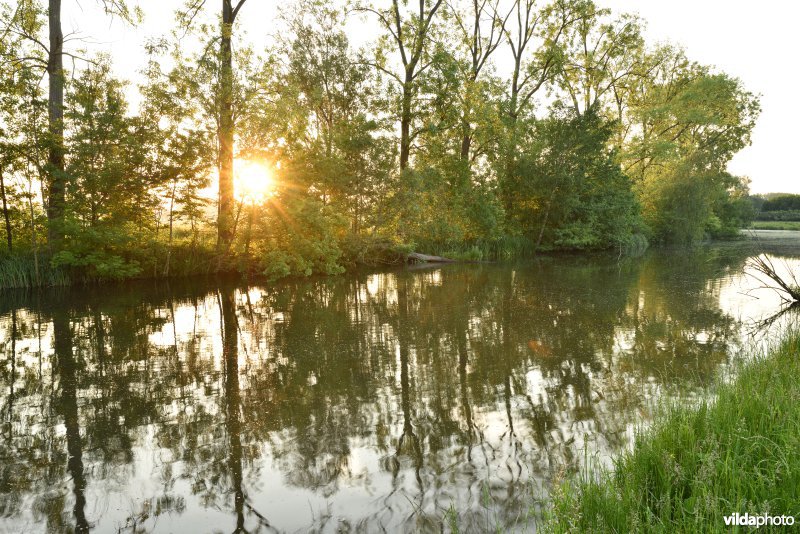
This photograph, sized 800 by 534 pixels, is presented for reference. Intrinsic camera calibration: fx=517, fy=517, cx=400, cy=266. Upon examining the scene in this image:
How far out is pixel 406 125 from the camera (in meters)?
25.8

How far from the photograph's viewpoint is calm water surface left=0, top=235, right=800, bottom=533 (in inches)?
153

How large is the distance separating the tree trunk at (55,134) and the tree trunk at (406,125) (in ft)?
45.4

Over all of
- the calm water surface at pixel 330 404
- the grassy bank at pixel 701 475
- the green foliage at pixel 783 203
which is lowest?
the calm water surface at pixel 330 404

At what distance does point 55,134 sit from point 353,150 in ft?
35.3

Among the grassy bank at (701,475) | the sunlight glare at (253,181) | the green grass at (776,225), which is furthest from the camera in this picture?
the green grass at (776,225)

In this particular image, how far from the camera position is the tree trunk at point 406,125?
82.6ft

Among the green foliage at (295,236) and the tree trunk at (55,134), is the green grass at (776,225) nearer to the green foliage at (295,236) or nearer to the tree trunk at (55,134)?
the green foliage at (295,236)

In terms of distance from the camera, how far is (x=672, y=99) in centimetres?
3972

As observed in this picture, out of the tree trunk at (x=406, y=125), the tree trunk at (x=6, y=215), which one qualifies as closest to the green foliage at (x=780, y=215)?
the tree trunk at (x=406, y=125)

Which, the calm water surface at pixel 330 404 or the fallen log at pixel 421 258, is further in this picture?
the fallen log at pixel 421 258

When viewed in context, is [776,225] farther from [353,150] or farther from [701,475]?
[701,475]

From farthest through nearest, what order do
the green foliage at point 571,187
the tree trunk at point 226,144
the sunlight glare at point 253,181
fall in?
the green foliage at point 571,187 < the sunlight glare at point 253,181 < the tree trunk at point 226,144

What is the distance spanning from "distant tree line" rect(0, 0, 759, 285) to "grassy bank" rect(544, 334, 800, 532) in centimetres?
1524

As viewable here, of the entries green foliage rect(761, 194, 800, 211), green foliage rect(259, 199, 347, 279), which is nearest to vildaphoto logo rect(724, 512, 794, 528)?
green foliage rect(259, 199, 347, 279)
